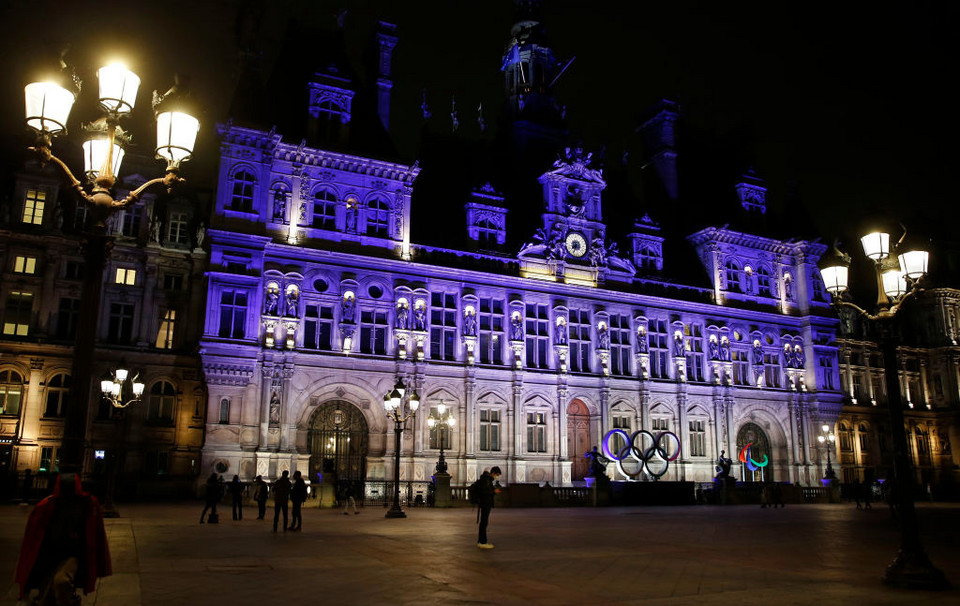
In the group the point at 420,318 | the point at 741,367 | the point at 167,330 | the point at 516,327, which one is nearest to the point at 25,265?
the point at 167,330

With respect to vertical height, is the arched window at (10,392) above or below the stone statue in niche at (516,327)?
below

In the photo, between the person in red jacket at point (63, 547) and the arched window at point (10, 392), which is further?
the arched window at point (10, 392)

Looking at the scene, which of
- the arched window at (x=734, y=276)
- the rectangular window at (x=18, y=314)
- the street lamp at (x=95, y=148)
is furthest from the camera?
the arched window at (x=734, y=276)

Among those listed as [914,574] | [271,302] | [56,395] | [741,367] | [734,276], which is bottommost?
[914,574]

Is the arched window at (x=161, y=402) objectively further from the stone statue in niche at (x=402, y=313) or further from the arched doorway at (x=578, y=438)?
the arched doorway at (x=578, y=438)

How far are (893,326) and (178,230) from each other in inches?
1423

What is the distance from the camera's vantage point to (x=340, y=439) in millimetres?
36812

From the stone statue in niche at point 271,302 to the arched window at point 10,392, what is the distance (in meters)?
12.4

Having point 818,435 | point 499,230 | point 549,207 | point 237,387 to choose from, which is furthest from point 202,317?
point 818,435

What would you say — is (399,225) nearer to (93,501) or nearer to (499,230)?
(499,230)

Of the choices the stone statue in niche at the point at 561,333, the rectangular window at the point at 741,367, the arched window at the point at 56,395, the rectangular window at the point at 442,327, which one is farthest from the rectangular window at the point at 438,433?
the rectangular window at the point at 741,367

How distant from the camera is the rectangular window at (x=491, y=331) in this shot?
41.0m

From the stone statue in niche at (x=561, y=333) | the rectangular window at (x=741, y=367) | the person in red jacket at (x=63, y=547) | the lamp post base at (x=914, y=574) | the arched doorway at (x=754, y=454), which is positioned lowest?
the lamp post base at (x=914, y=574)

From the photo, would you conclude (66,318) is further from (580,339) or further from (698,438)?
(698,438)
